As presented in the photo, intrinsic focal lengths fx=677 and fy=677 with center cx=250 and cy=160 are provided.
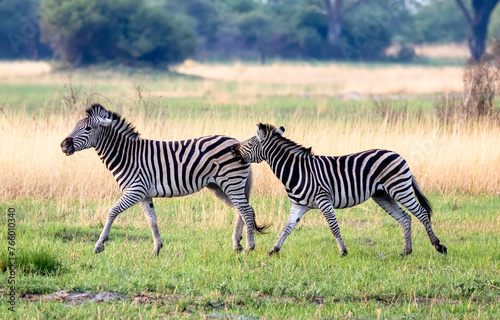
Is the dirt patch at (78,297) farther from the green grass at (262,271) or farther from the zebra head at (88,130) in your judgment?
the zebra head at (88,130)

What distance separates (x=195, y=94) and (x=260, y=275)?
719 inches

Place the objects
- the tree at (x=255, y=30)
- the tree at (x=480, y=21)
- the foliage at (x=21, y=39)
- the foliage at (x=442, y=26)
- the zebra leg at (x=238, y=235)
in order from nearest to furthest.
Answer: the zebra leg at (x=238, y=235) < the foliage at (x=21, y=39) < the tree at (x=480, y=21) < the tree at (x=255, y=30) < the foliage at (x=442, y=26)

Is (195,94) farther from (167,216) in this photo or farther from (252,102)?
(167,216)

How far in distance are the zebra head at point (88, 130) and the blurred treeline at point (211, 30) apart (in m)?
28.4

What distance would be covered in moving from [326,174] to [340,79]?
88.1 feet

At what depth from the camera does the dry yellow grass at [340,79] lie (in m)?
27.0

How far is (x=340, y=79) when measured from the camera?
33312 millimetres

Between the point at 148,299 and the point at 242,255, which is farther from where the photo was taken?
the point at 242,255

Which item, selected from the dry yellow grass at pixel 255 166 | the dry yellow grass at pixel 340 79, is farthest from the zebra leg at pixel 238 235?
the dry yellow grass at pixel 340 79

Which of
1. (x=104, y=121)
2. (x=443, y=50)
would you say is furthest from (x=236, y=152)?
(x=443, y=50)

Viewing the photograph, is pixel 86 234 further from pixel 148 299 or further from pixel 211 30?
pixel 211 30

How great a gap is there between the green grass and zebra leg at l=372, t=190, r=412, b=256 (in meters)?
0.16

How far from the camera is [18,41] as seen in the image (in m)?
44.8

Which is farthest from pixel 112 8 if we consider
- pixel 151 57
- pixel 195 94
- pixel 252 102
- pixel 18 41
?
pixel 252 102
